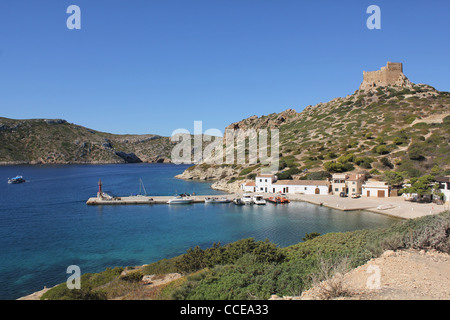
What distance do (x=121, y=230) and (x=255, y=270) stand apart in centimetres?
2238

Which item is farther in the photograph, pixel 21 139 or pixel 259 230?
pixel 21 139

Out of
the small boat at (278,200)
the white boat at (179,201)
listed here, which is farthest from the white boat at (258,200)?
the white boat at (179,201)

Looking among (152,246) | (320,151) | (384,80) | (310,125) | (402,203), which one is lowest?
(152,246)

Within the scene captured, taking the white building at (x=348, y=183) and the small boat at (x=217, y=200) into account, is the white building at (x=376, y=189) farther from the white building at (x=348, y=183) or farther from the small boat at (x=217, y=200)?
the small boat at (x=217, y=200)

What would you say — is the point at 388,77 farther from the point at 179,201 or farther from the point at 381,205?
the point at 179,201

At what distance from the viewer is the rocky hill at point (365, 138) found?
169 ft

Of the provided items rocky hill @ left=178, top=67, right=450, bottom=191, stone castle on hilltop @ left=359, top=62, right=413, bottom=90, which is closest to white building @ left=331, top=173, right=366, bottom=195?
rocky hill @ left=178, top=67, right=450, bottom=191

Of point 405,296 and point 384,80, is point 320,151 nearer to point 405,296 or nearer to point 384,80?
point 384,80

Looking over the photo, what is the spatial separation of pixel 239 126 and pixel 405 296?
111 meters

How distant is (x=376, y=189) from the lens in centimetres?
4247

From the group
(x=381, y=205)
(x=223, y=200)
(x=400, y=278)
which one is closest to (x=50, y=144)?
(x=223, y=200)

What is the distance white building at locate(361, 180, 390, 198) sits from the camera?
138 feet

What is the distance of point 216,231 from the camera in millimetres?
28438
